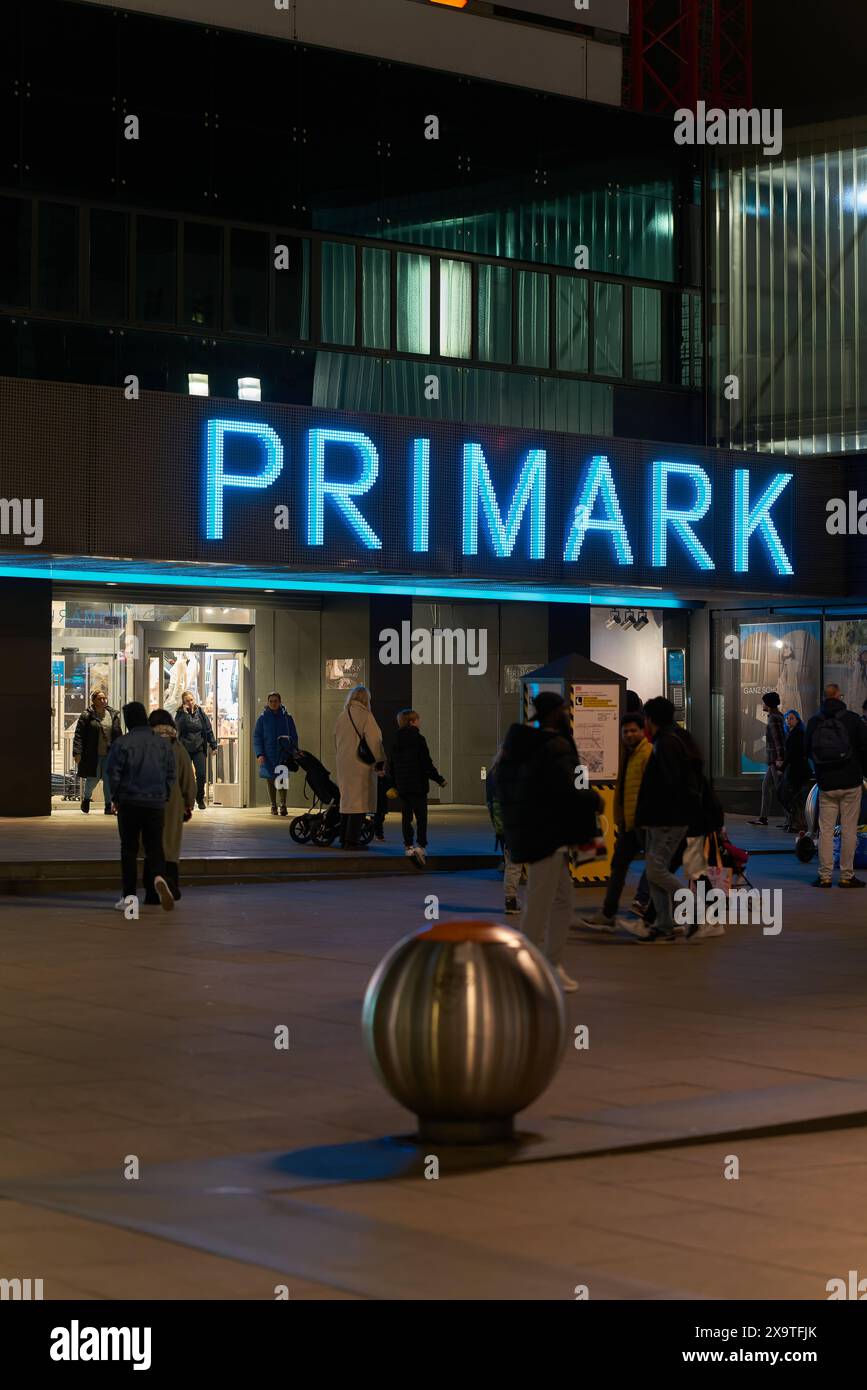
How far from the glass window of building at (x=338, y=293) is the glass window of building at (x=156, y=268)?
231 centimetres

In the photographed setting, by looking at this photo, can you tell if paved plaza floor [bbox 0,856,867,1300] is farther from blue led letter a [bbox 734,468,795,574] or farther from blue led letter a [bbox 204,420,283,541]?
blue led letter a [bbox 734,468,795,574]

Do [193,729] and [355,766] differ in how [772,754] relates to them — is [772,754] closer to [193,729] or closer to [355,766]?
[355,766]

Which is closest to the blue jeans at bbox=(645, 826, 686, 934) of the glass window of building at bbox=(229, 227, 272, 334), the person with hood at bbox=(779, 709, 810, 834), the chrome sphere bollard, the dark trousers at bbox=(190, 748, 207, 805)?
the chrome sphere bollard

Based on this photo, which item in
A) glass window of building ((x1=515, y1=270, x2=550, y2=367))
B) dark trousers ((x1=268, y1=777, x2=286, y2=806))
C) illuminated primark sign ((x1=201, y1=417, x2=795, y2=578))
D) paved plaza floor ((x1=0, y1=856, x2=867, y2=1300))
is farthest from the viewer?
dark trousers ((x1=268, y1=777, x2=286, y2=806))

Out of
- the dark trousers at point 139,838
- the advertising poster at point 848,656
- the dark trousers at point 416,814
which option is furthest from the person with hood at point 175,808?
the advertising poster at point 848,656

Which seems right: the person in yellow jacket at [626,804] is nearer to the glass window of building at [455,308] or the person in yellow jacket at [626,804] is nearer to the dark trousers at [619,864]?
the dark trousers at [619,864]

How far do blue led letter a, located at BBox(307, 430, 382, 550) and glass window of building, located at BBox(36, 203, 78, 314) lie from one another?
146 inches

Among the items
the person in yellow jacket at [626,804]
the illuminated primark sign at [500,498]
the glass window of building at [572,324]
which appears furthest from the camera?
the glass window of building at [572,324]

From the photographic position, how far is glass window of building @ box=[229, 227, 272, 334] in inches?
1069

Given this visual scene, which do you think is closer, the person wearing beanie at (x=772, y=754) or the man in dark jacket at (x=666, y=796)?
the man in dark jacket at (x=666, y=796)

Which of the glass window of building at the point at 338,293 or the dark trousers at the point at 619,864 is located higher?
the glass window of building at the point at 338,293

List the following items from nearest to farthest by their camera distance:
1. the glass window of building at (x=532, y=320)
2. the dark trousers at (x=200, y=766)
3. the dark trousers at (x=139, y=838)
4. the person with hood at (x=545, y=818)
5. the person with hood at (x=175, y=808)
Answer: the person with hood at (x=545, y=818)
the dark trousers at (x=139, y=838)
the person with hood at (x=175, y=808)
the dark trousers at (x=200, y=766)
the glass window of building at (x=532, y=320)

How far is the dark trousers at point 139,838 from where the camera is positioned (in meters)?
17.3
